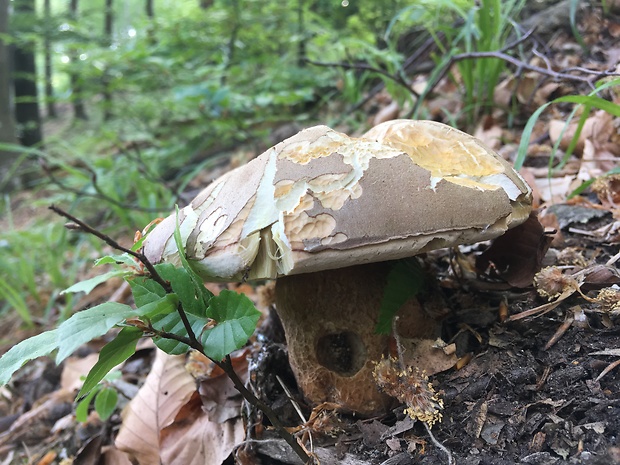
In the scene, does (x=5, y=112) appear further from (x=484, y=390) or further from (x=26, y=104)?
(x=484, y=390)

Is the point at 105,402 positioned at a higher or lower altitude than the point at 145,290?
lower

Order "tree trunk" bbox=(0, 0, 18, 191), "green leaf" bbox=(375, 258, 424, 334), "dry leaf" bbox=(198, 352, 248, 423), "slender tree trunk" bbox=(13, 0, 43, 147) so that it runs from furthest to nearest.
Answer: "slender tree trunk" bbox=(13, 0, 43, 147)
"tree trunk" bbox=(0, 0, 18, 191)
"dry leaf" bbox=(198, 352, 248, 423)
"green leaf" bbox=(375, 258, 424, 334)

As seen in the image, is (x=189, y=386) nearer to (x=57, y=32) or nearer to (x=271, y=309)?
(x=271, y=309)

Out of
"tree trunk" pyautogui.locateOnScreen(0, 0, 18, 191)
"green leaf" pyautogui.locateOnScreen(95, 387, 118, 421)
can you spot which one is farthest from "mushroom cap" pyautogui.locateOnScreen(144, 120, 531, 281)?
"tree trunk" pyautogui.locateOnScreen(0, 0, 18, 191)

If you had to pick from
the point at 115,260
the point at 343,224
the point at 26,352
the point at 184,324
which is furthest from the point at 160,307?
the point at 343,224

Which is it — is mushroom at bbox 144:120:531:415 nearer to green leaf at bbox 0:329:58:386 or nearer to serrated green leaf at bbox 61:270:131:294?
serrated green leaf at bbox 61:270:131:294

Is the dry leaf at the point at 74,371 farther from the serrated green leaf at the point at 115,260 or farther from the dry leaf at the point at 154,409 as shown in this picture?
the serrated green leaf at the point at 115,260
